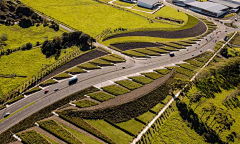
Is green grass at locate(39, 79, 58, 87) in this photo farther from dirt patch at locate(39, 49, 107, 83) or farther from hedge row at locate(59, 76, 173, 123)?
hedge row at locate(59, 76, 173, 123)

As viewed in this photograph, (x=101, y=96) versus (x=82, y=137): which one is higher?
(x=101, y=96)

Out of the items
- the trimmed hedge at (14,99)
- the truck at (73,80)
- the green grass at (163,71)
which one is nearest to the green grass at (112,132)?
the truck at (73,80)

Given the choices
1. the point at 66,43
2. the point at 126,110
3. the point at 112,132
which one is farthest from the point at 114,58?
the point at 112,132

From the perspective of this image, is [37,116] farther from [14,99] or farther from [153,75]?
[153,75]

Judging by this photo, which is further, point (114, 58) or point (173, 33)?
point (173, 33)

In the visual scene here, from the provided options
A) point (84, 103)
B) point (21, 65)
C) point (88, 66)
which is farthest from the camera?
point (88, 66)

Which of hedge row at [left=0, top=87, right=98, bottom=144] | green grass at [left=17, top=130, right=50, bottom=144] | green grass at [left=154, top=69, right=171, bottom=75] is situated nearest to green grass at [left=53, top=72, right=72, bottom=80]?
hedge row at [left=0, top=87, right=98, bottom=144]

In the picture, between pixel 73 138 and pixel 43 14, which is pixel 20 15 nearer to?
pixel 43 14

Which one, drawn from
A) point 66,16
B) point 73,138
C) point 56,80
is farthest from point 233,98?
point 66,16
